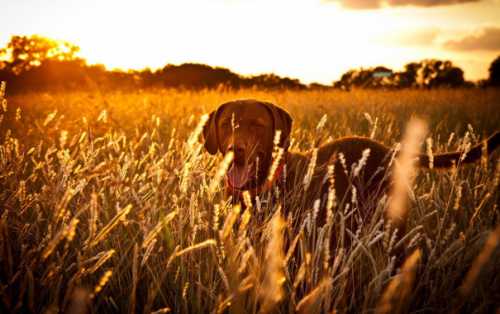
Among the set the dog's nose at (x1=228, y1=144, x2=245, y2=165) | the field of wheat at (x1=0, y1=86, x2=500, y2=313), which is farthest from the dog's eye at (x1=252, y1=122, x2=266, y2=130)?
the field of wheat at (x1=0, y1=86, x2=500, y2=313)

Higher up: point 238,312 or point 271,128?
point 271,128

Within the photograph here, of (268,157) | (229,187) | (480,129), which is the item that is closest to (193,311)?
(229,187)

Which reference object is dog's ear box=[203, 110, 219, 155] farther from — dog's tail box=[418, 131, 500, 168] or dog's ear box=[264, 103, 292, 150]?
dog's tail box=[418, 131, 500, 168]

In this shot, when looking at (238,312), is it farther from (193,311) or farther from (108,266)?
(108,266)

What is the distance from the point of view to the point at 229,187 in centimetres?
290

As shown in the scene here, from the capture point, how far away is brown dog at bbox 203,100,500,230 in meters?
2.78

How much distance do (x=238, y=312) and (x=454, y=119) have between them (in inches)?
271

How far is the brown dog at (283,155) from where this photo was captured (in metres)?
2.78

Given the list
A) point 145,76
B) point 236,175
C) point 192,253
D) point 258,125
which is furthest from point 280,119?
point 145,76

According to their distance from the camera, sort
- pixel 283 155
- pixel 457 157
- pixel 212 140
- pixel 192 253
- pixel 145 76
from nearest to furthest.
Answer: pixel 192 253 < pixel 283 155 < pixel 457 157 < pixel 212 140 < pixel 145 76

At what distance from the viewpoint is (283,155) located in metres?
2.72

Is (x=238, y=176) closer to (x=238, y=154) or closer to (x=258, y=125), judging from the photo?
(x=238, y=154)

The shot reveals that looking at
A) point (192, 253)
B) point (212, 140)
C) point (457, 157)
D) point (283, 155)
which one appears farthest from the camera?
point (212, 140)

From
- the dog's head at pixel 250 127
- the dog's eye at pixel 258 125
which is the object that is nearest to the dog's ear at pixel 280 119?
the dog's head at pixel 250 127
